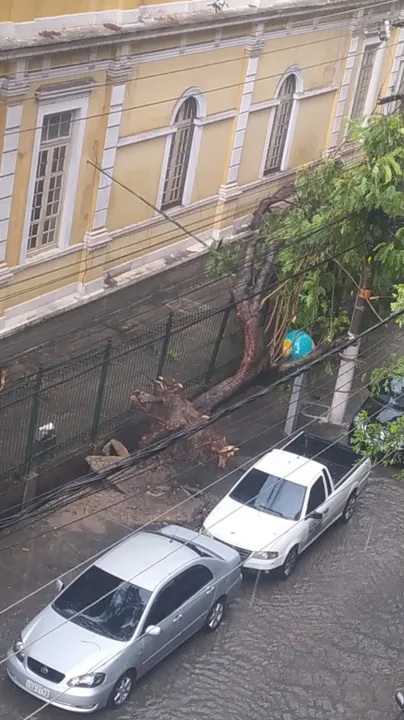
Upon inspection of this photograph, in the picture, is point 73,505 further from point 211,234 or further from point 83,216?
point 211,234

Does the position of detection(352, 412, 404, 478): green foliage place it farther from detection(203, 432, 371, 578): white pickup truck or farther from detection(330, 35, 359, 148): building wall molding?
detection(330, 35, 359, 148): building wall molding

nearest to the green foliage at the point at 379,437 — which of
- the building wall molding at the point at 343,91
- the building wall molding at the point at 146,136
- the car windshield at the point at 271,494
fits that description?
the car windshield at the point at 271,494

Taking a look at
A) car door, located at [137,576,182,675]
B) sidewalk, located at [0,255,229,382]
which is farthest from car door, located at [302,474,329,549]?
sidewalk, located at [0,255,229,382]

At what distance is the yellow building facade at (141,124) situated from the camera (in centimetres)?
1877

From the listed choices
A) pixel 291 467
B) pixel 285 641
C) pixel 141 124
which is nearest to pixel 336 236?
pixel 291 467

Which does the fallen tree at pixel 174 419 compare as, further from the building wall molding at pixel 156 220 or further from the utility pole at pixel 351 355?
the building wall molding at pixel 156 220

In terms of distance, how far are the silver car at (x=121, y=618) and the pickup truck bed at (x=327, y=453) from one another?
3.16 meters

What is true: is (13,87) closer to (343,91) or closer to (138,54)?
(138,54)

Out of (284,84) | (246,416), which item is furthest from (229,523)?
(284,84)

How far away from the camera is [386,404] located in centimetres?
1964

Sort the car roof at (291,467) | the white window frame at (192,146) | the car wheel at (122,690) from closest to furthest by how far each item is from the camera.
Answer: the car wheel at (122,690) < the car roof at (291,467) < the white window frame at (192,146)

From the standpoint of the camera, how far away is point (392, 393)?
19.8 m

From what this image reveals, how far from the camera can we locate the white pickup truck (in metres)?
15.4

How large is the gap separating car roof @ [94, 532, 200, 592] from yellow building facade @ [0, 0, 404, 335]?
6.66 meters
